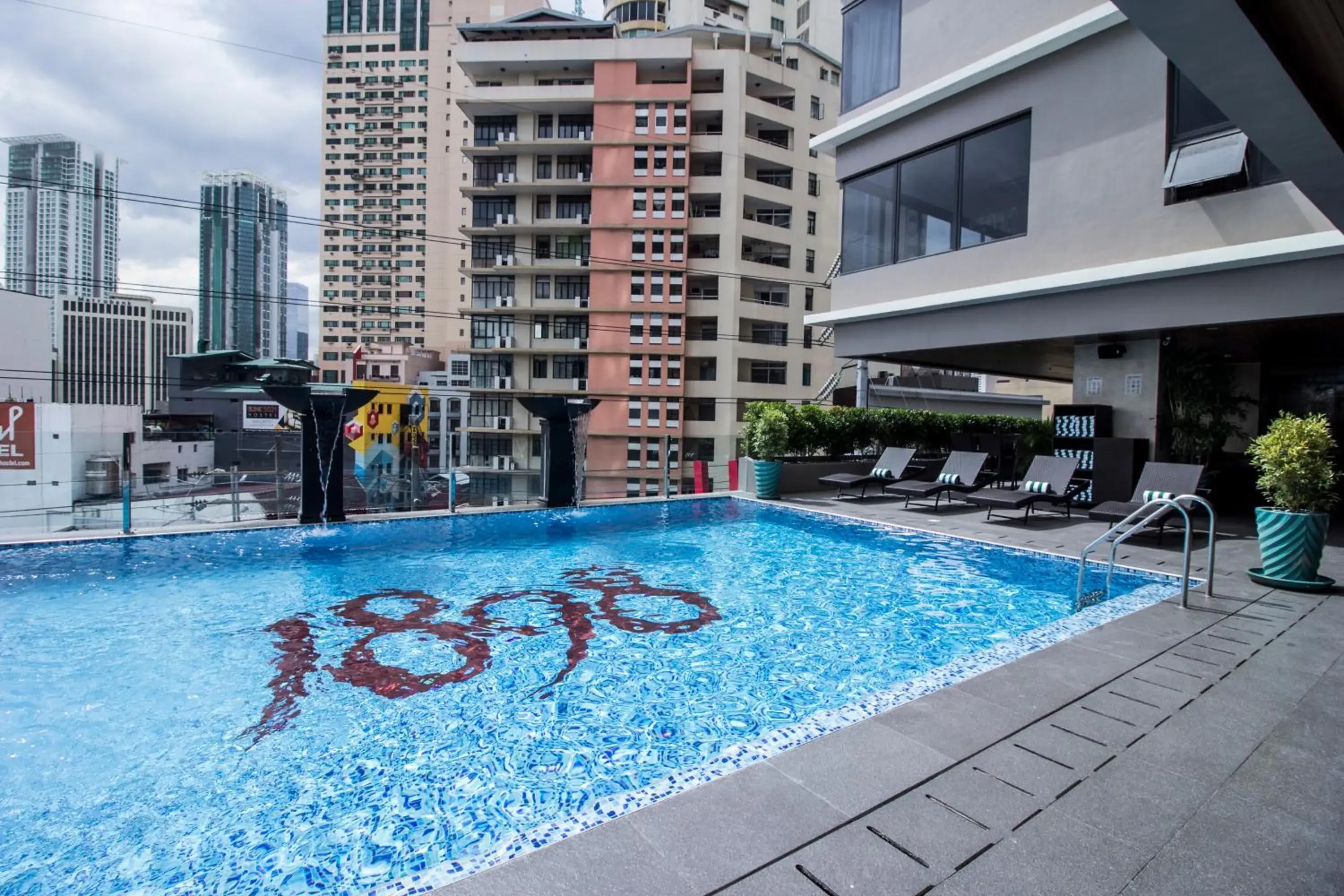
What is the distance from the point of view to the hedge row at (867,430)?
15.5 m

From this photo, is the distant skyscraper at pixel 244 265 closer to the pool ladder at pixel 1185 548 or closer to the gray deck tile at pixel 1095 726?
the pool ladder at pixel 1185 548

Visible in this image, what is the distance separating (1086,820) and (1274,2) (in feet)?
12.1

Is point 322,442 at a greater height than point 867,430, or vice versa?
point 867,430

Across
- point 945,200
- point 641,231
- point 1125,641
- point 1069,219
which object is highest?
point 641,231

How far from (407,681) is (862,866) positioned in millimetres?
3956

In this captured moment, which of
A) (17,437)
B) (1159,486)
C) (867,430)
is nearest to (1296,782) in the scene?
(1159,486)

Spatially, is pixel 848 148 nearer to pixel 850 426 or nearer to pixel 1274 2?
pixel 850 426

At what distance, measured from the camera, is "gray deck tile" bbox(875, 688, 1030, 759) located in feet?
11.0

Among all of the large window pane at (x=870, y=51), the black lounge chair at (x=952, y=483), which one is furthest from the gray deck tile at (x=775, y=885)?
the large window pane at (x=870, y=51)

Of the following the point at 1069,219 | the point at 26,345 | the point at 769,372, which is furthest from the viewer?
the point at 26,345

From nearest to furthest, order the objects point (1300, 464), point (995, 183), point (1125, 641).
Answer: point (1125, 641), point (1300, 464), point (995, 183)

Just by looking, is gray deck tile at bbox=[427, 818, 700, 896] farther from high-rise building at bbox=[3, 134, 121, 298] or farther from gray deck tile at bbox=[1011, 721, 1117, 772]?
high-rise building at bbox=[3, 134, 121, 298]

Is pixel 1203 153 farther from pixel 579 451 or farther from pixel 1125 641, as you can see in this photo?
Result: pixel 579 451

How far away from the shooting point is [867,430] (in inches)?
657
